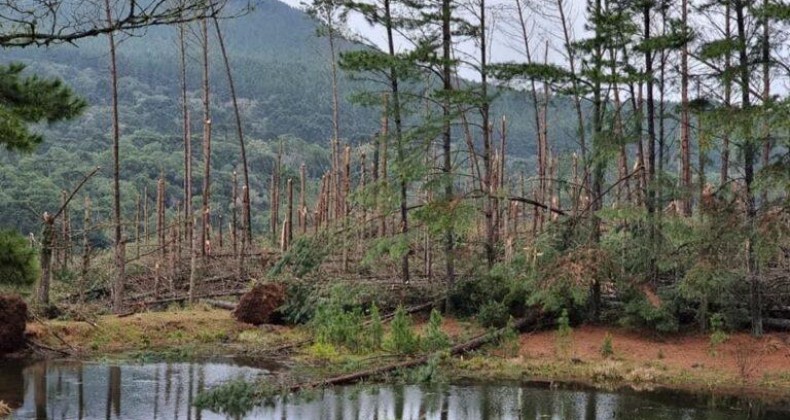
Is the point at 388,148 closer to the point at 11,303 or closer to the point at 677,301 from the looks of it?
the point at 677,301

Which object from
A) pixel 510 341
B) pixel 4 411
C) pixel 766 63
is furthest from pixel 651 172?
pixel 4 411

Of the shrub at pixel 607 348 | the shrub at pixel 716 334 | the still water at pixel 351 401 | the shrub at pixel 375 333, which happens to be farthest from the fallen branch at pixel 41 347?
the shrub at pixel 716 334

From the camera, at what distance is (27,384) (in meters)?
14.4

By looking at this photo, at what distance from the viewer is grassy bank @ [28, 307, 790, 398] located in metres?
15.7

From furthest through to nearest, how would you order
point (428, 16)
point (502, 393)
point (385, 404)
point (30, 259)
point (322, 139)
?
point (322, 139)
point (428, 16)
point (502, 393)
point (385, 404)
point (30, 259)

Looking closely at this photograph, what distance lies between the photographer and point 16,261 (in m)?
11.3

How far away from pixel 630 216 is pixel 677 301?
6.93 ft

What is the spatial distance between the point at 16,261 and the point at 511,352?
9.91 metres

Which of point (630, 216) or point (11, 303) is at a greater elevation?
point (630, 216)

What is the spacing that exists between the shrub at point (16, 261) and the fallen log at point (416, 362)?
4.15 meters

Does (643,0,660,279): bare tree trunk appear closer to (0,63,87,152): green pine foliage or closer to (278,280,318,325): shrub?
(278,280,318,325): shrub

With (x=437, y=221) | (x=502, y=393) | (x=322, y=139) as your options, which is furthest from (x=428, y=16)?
(x=322, y=139)

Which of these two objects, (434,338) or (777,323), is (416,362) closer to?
(434,338)

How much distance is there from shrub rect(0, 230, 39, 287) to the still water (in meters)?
1.93
